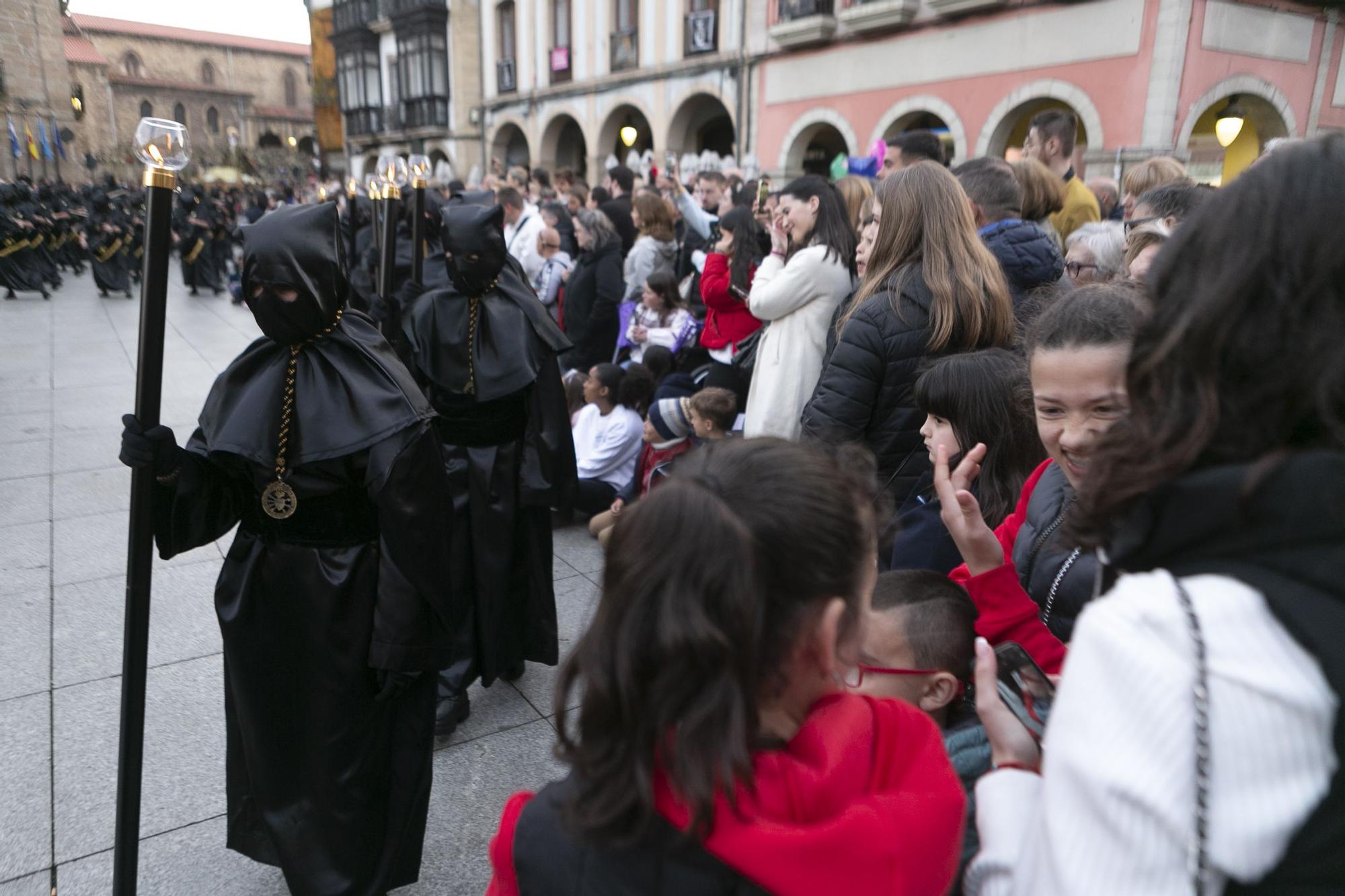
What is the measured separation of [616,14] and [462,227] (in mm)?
21028

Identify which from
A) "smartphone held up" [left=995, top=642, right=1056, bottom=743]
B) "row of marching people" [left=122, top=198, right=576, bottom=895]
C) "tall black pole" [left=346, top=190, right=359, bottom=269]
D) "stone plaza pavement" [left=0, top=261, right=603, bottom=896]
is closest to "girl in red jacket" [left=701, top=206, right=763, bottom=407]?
"stone plaza pavement" [left=0, top=261, right=603, bottom=896]

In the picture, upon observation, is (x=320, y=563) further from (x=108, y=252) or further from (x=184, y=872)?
(x=108, y=252)

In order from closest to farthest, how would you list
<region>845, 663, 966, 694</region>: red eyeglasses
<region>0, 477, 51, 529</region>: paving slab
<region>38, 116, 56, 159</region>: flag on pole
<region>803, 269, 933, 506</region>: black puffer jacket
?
<region>845, 663, 966, 694</region>: red eyeglasses < <region>803, 269, 933, 506</region>: black puffer jacket < <region>0, 477, 51, 529</region>: paving slab < <region>38, 116, 56, 159</region>: flag on pole

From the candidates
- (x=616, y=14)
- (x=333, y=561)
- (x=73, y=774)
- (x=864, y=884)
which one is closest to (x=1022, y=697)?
(x=864, y=884)

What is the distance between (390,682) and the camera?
245 cm

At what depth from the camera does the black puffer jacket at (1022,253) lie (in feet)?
11.5

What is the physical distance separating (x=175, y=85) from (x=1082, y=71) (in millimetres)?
60723

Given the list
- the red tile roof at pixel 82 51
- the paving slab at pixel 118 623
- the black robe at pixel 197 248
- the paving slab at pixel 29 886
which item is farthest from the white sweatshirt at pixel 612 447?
the red tile roof at pixel 82 51

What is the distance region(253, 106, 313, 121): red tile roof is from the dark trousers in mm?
65147

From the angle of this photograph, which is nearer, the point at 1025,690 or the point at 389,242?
the point at 1025,690

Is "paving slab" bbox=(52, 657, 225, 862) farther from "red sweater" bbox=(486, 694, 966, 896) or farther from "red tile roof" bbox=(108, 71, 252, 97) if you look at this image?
"red tile roof" bbox=(108, 71, 252, 97)

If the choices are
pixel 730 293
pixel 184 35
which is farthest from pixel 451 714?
pixel 184 35

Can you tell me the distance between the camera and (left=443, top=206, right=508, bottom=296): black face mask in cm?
358

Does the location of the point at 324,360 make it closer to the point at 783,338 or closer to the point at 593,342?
the point at 783,338
